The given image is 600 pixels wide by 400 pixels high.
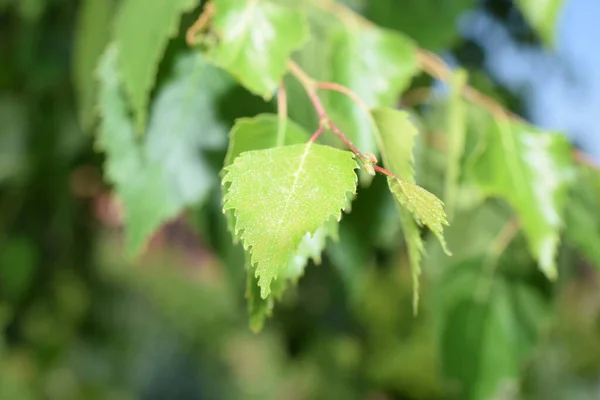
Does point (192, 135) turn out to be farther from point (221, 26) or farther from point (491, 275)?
point (491, 275)

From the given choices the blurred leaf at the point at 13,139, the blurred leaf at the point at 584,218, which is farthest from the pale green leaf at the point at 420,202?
the blurred leaf at the point at 13,139

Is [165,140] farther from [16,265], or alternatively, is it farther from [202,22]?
[16,265]

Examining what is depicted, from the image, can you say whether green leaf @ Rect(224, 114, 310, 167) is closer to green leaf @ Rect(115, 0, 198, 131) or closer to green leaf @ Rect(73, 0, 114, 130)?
green leaf @ Rect(115, 0, 198, 131)

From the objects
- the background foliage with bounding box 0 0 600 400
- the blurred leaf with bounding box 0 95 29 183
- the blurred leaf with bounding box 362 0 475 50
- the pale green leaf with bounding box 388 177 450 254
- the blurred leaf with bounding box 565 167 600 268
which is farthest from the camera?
the blurred leaf with bounding box 0 95 29 183

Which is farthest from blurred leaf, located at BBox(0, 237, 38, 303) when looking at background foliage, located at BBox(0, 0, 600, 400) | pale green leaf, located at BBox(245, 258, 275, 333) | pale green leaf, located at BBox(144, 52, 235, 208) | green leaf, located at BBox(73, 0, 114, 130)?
pale green leaf, located at BBox(245, 258, 275, 333)

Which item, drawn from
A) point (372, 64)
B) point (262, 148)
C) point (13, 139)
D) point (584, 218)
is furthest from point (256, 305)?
point (13, 139)

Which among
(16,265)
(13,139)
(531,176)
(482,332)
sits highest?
(531,176)

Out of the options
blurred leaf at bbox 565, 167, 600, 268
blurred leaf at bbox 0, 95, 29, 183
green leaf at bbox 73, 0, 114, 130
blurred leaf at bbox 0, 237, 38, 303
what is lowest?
blurred leaf at bbox 0, 237, 38, 303

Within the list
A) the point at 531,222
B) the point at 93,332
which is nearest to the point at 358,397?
the point at 93,332
